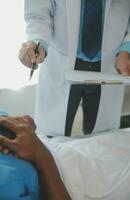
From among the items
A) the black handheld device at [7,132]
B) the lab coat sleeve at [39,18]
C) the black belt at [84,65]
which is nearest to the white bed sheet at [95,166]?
the black handheld device at [7,132]

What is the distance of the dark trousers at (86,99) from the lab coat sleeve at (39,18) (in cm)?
17

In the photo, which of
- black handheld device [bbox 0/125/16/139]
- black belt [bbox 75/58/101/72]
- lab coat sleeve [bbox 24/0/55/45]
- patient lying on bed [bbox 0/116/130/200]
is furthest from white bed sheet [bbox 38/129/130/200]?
lab coat sleeve [bbox 24/0/55/45]

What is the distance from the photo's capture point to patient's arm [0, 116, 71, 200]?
91 cm

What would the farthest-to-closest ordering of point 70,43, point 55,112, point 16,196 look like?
point 55,112
point 70,43
point 16,196

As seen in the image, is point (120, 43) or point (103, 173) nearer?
point (103, 173)

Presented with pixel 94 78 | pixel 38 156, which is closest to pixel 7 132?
pixel 38 156

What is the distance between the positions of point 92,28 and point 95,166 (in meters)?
0.55

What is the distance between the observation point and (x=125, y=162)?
1.14 metres

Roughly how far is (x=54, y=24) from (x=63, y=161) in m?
0.60

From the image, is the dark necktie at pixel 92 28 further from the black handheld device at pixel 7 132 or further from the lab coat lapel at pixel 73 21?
the black handheld device at pixel 7 132

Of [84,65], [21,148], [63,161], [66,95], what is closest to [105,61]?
[84,65]

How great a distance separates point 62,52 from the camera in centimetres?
142

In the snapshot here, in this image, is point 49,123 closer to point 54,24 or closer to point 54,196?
point 54,24

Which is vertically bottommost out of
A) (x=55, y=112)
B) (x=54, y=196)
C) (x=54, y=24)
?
(x=54, y=196)
